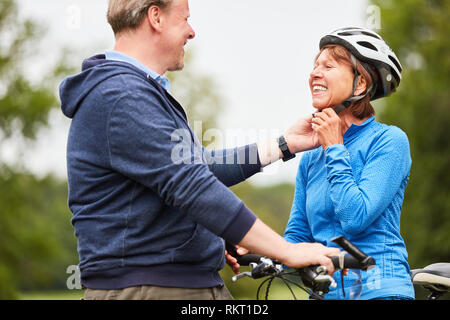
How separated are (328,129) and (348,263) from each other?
3.27 feet

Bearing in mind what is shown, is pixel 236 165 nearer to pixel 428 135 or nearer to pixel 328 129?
pixel 328 129

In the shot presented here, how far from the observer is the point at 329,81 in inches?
166

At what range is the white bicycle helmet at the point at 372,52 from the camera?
422cm

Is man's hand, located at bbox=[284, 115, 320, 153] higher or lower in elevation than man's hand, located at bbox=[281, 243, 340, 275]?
higher

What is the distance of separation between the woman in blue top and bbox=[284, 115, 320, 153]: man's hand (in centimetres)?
18

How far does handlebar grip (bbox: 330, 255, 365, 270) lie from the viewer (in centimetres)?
328

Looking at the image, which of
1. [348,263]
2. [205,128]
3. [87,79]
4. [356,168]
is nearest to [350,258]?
[348,263]

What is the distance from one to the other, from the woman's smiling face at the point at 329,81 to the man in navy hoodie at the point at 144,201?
1098mm

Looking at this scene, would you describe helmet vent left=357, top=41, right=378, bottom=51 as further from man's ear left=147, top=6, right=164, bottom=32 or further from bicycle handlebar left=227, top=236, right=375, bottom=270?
bicycle handlebar left=227, top=236, right=375, bottom=270

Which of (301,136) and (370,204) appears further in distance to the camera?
(301,136)

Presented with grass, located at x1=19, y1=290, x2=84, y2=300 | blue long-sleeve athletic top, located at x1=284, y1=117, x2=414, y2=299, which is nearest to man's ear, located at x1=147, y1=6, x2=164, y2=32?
blue long-sleeve athletic top, located at x1=284, y1=117, x2=414, y2=299

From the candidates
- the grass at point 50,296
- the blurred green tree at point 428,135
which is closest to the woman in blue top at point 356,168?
the blurred green tree at point 428,135

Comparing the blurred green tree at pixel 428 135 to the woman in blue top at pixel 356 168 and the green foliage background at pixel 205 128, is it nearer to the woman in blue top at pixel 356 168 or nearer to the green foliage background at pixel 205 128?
the green foliage background at pixel 205 128
